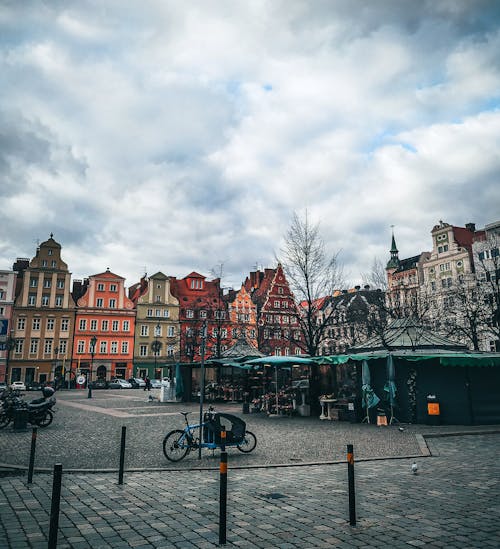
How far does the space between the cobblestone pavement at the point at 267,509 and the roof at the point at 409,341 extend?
12322 millimetres

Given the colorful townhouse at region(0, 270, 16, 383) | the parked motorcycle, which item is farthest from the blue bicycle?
the colorful townhouse at region(0, 270, 16, 383)

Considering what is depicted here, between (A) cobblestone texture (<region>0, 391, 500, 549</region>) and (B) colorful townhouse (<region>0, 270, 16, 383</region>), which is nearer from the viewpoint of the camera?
(A) cobblestone texture (<region>0, 391, 500, 549</region>)

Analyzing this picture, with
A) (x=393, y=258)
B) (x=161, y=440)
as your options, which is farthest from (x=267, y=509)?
(x=393, y=258)

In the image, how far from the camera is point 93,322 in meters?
63.6

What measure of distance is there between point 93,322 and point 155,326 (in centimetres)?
878

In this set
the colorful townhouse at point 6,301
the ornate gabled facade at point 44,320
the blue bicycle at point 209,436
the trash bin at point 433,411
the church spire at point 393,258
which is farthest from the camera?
the church spire at point 393,258

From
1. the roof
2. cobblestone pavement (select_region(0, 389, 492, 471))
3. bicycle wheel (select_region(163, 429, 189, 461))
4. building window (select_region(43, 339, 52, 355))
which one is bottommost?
cobblestone pavement (select_region(0, 389, 492, 471))

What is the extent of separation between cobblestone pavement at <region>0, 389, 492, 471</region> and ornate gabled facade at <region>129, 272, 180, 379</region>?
152 feet

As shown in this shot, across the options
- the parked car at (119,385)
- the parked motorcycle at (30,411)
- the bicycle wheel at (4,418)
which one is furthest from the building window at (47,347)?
the bicycle wheel at (4,418)

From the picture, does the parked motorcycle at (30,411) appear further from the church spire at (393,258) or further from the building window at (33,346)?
the church spire at (393,258)

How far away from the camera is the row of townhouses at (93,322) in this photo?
195ft

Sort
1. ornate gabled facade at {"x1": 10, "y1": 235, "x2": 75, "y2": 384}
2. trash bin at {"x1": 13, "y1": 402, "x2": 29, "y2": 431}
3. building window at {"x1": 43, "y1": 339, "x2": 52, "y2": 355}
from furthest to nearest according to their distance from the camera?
building window at {"x1": 43, "y1": 339, "x2": 52, "y2": 355} < ornate gabled facade at {"x1": 10, "y1": 235, "x2": 75, "y2": 384} < trash bin at {"x1": 13, "y1": 402, "x2": 29, "y2": 431}

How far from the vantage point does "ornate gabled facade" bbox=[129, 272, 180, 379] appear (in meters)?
65.7

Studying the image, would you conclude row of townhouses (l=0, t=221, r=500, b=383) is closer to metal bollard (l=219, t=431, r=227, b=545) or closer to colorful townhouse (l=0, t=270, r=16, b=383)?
colorful townhouse (l=0, t=270, r=16, b=383)
